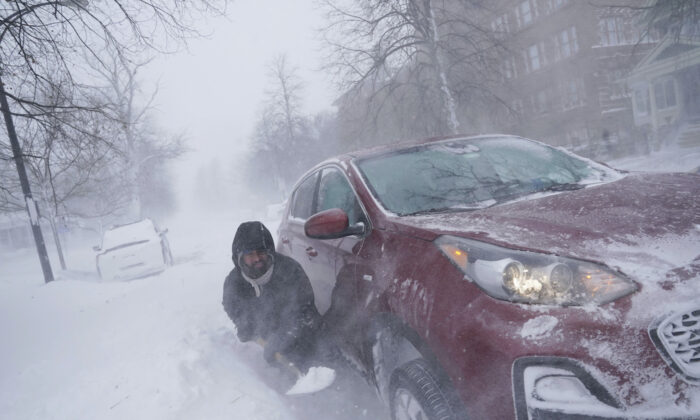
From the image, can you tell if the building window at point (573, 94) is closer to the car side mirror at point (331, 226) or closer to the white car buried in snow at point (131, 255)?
the white car buried in snow at point (131, 255)

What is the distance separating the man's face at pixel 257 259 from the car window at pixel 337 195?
23.3 inches

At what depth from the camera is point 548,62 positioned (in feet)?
103

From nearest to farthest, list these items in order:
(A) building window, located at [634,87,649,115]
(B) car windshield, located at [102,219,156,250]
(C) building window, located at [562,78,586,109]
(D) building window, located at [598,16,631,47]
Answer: (B) car windshield, located at [102,219,156,250] → (A) building window, located at [634,87,649,115] → (D) building window, located at [598,16,631,47] → (C) building window, located at [562,78,586,109]

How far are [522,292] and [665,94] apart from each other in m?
29.1

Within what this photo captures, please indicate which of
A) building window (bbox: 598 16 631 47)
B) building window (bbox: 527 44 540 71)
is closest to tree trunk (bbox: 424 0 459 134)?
building window (bbox: 598 16 631 47)

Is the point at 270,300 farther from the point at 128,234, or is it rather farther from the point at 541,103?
the point at 541,103

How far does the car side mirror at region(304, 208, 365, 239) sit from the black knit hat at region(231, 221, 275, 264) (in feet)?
3.46

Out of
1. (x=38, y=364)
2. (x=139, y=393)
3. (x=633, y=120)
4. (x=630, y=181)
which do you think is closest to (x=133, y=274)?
(x=38, y=364)

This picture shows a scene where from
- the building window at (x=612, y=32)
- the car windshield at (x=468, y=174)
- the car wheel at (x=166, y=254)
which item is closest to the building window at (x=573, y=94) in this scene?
the building window at (x=612, y=32)

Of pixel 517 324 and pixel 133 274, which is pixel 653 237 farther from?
pixel 133 274

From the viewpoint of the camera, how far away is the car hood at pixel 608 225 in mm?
1533

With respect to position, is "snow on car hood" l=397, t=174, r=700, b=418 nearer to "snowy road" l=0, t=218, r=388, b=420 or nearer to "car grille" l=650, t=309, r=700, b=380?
"car grille" l=650, t=309, r=700, b=380

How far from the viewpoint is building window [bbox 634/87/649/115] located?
25.9m

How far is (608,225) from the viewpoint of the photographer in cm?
177
